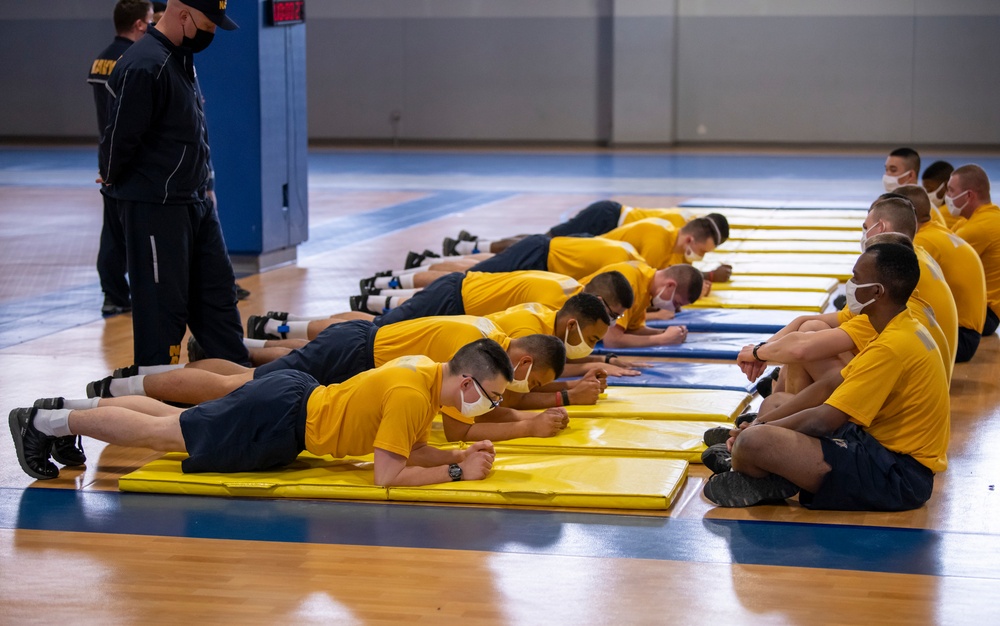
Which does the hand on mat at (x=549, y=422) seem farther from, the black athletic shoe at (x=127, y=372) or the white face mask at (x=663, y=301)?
the black athletic shoe at (x=127, y=372)

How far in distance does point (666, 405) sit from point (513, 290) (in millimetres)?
1261

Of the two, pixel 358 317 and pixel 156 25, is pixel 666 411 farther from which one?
pixel 156 25

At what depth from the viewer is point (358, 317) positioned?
776 cm

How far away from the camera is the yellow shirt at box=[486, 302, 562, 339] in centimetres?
622

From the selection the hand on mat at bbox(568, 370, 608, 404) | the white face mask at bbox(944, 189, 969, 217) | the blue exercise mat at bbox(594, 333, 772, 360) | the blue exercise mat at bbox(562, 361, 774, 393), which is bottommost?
the blue exercise mat at bbox(562, 361, 774, 393)

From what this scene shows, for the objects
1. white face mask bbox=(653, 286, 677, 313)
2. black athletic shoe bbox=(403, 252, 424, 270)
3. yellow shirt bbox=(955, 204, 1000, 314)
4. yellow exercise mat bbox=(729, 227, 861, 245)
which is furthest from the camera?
yellow exercise mat bbox=(729, 227, 861, 245)

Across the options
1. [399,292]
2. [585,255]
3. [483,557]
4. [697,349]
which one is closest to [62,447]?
[483,557]

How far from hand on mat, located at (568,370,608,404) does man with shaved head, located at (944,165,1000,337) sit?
3373mm

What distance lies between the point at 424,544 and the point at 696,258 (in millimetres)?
5073

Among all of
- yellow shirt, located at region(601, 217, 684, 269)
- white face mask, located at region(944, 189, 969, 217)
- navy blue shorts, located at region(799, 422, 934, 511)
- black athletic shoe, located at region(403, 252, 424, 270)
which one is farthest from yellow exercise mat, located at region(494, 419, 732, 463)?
black athletic shoe, located at region(403, 252, 424, 270)

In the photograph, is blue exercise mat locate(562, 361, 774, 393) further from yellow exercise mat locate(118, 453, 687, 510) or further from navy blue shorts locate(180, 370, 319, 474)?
navy blue shorts locate(180, 370, 319, 474)

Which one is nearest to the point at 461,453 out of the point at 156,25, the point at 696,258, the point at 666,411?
the point at 666,411

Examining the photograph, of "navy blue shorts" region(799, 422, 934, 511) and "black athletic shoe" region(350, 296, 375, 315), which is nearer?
"navy blue shorts" region(799, 422, 934, 511)

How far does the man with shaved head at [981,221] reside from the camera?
8.39 metres
